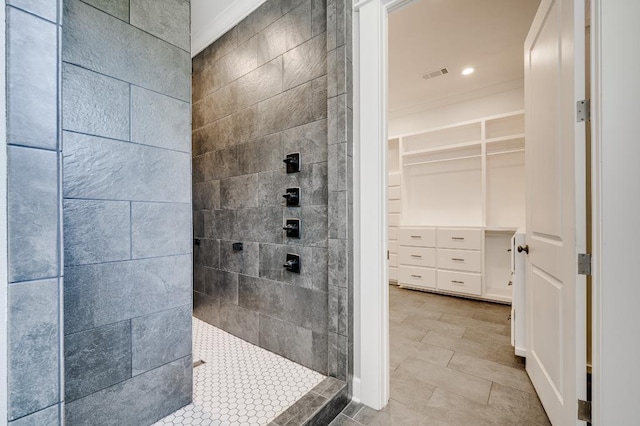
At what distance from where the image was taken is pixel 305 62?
1.87m

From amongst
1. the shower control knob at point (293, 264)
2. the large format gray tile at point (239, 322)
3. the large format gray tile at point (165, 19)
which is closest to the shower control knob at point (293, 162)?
the shower control knob at point (293, 264)

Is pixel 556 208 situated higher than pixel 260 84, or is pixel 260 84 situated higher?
pixel 260 84

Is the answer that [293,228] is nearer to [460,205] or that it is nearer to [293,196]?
[293,196]

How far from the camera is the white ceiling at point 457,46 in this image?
2453mm

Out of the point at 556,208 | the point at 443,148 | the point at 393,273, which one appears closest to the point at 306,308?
the point at 556,208

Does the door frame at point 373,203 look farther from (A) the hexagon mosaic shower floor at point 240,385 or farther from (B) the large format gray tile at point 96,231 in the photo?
(B) the large format gray tile at point 96,231

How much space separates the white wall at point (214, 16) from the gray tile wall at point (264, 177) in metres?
0.09

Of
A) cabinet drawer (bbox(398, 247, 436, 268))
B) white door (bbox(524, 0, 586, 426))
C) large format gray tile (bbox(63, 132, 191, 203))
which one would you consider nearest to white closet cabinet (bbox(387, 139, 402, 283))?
cabinet drawer (bbox(398, 247, 436, 268))

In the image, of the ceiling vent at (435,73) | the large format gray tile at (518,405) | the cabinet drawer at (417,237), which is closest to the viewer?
the large format gray tile at (518,405)

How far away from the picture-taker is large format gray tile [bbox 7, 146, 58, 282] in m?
0.56

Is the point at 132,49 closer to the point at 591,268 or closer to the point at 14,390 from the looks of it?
the point at 14,390

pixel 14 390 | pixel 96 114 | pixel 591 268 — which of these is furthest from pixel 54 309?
pixel 591 268

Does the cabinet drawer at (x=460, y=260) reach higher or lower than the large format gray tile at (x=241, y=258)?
lower

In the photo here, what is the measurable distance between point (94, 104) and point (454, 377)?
8.58 feet
